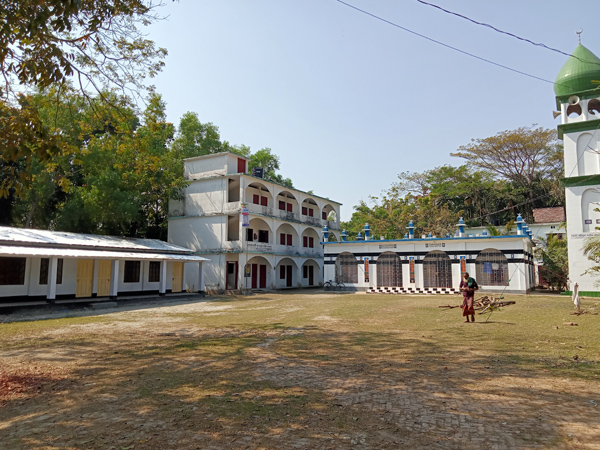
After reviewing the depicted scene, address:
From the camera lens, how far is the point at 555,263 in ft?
83.5

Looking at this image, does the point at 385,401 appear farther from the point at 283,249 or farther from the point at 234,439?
→ the point at 283,249

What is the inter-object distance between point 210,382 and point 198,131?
108 ft

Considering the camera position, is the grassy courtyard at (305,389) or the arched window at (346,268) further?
the arched window at (346,268)

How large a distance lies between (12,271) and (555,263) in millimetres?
29241

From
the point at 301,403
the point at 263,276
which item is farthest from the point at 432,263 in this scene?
the point at 301,403

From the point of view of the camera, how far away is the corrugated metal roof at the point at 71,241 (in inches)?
671

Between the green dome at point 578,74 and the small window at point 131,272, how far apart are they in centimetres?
2444

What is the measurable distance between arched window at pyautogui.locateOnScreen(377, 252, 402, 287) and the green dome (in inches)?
506

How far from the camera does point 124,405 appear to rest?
189 inches

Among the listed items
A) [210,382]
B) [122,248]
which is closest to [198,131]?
[122,248]

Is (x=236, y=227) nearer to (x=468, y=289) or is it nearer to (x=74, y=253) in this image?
(x=74, y=253)

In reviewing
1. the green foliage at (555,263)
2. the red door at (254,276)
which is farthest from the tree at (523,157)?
the red door at (254,276)

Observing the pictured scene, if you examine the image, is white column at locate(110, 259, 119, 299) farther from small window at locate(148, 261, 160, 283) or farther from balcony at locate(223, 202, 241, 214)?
balcony at locate(223, 202, 241, 214)

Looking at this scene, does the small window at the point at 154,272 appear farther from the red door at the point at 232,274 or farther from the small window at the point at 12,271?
the small window at the point at 12,271
